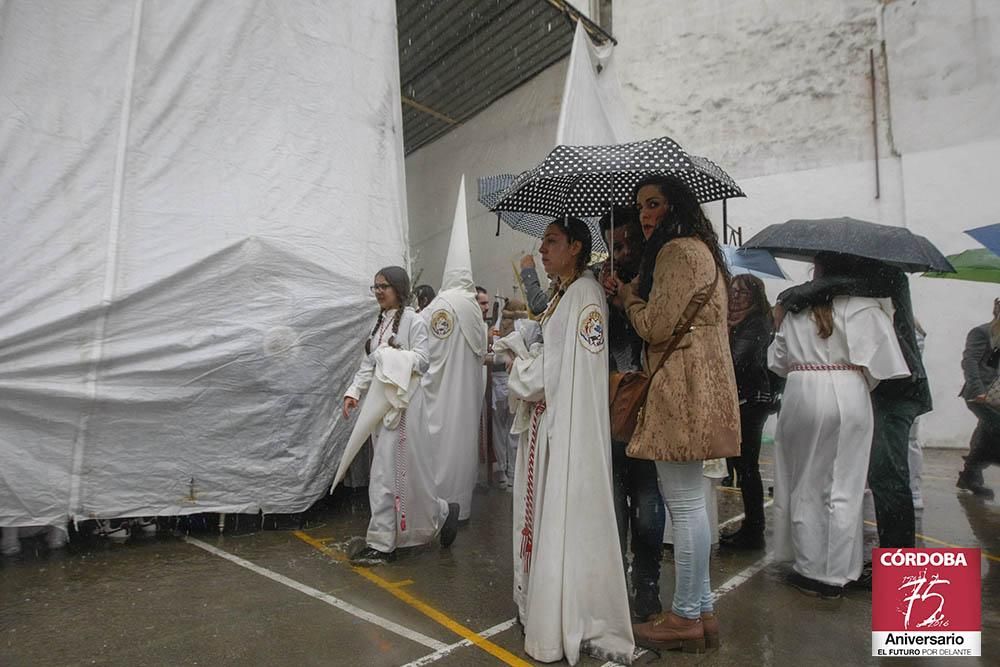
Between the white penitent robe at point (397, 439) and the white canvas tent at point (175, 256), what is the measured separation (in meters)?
0.76

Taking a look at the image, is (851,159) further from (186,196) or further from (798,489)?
(186,196)

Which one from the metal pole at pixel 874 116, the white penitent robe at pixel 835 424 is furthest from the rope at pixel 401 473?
the metal pole at pixel 874 116

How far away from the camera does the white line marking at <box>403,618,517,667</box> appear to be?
2594 mm

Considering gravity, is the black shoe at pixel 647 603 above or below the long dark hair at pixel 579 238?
below

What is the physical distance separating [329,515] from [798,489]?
10.9ft

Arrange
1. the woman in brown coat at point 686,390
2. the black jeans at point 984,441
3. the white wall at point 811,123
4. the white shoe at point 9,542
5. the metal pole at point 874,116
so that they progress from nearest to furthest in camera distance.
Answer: the woman in brown coat at point 686,390 < the white shoe at point 9,542 < the black jeans at point 984,441 < the white wall at point 811,123 < the metal pole at point 874,116

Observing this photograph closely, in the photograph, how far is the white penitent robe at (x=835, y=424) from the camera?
3.27m

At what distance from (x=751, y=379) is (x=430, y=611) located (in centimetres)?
247

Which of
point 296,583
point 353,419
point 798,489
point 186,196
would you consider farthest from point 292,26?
point 798,489

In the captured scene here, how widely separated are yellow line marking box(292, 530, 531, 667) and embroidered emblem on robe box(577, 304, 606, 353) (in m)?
1.30

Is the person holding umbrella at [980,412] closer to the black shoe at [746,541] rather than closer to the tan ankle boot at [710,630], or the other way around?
the black shoe at [746,541]

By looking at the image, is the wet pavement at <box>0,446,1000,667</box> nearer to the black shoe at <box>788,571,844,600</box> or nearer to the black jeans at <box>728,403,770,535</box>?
the black shoe at <box>788,571,844,600</box>

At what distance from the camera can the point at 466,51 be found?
314 inches

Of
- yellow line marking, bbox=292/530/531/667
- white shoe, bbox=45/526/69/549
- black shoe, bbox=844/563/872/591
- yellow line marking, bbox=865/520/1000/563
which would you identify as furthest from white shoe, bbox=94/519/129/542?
yellow line marking, bbox=865/520/1000/563
